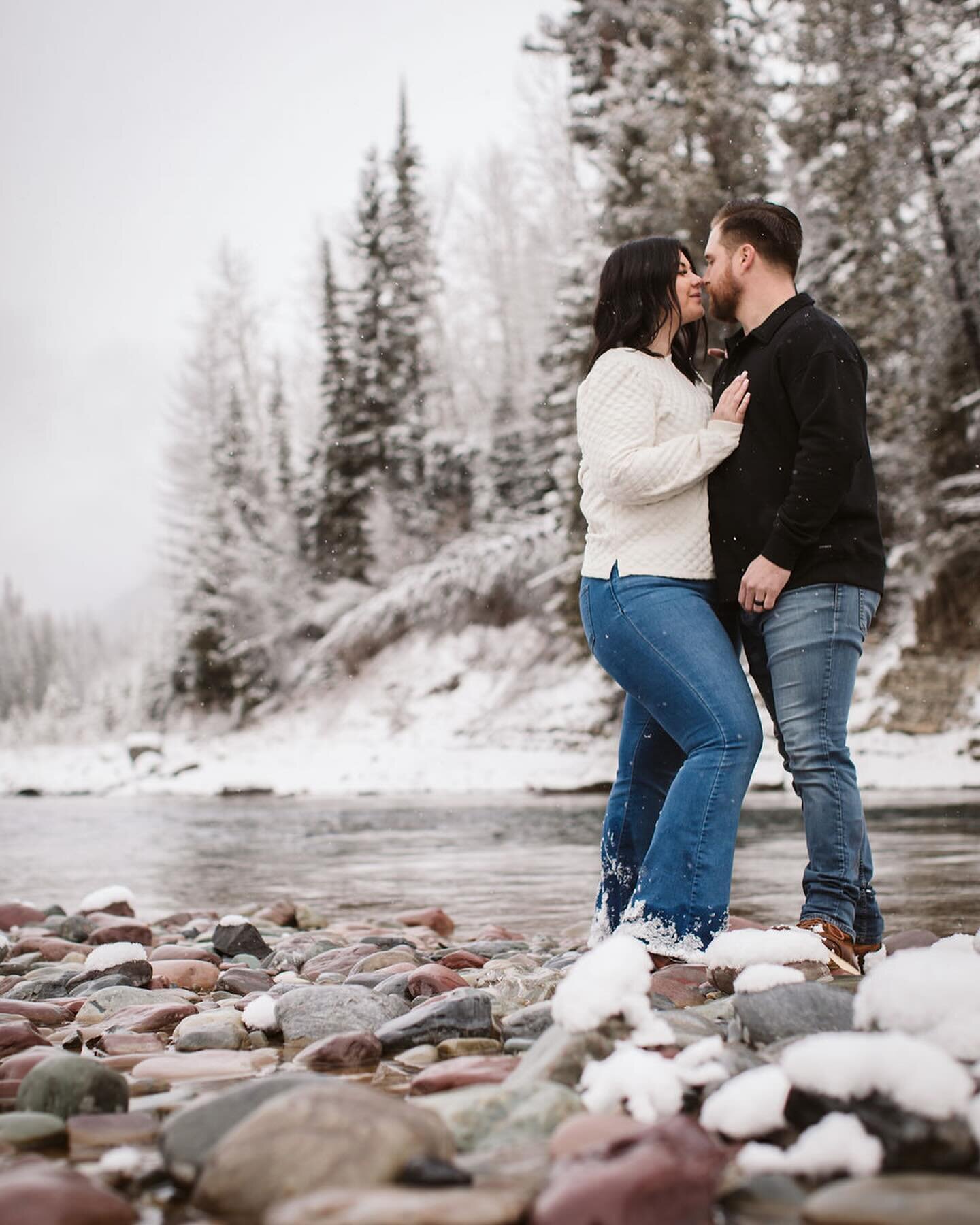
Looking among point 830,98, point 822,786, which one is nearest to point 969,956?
point 822,786

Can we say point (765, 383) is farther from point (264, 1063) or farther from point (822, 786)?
point (264, 1063)

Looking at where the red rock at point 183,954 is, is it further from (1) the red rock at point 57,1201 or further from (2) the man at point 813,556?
(1) the red rock at point 57,1201

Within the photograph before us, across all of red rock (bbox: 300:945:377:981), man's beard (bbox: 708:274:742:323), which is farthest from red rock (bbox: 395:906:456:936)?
man's beard (bbox: 708:274:742:323)

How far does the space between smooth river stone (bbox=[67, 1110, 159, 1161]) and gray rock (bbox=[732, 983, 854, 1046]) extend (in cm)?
112

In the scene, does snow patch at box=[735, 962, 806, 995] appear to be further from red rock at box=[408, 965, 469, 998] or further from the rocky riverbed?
red rock at box=[408, 965, 469, 998]

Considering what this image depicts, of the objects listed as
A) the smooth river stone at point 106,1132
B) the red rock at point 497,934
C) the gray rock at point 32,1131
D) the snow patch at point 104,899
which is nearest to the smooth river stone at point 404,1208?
the smooth river stone at point 106,1132

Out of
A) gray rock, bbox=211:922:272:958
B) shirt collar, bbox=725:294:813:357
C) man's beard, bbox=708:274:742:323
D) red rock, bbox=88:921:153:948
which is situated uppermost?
man's beard, bbox=708:274:742:323

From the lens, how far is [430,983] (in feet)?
10.3

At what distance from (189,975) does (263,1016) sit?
1.00 metres

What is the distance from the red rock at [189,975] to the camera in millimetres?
3678

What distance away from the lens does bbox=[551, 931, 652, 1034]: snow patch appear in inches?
81.2

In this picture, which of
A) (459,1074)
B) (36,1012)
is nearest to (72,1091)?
(459,1074)

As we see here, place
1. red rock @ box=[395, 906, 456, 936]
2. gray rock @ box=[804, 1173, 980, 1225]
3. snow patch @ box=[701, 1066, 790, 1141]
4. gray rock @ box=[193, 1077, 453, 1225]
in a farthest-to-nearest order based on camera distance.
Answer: red rock @ box=[395, 906, 456, 936]
snow patch @ box=[701, 1066, 790, 1141]
gray rock @ box=[193, 1077, 453, 1225]
gray rock @ box=[804, 1173, 980, 1225]

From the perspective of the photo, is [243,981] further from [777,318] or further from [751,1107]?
[777,318]
